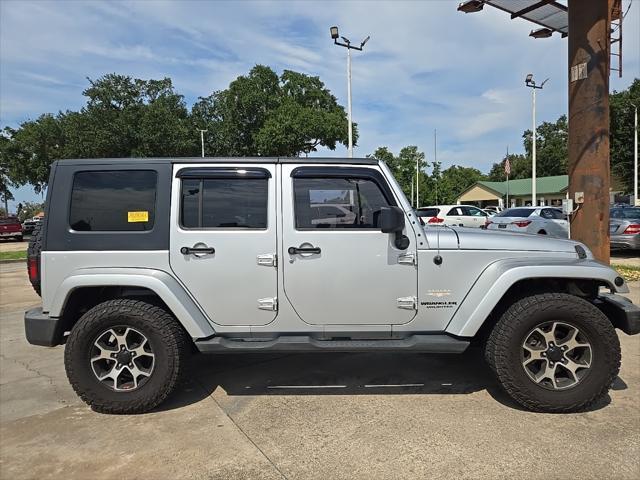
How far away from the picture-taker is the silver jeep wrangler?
3.43 meters

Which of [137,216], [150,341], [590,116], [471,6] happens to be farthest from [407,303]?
[471,6]

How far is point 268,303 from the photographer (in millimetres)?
3547

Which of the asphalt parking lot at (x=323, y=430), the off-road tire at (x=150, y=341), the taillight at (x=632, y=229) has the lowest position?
the asphalt parking lot at (x=323, y=430)

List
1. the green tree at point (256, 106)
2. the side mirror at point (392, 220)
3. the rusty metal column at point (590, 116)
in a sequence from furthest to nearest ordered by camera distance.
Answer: the green tree at point (256, 106)
the rusty metal column at point (590, 116)
the side mirror at point (392, 220)

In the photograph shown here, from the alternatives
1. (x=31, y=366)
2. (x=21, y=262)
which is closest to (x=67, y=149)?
(x=21, y=262)

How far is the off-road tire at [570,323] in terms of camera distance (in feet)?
11.0

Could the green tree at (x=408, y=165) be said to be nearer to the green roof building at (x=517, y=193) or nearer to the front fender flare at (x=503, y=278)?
the green roof building at (x=517, y=193)

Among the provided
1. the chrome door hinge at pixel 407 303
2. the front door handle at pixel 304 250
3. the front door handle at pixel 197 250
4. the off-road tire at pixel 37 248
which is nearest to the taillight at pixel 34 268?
the off-road tire at pixel 37 248

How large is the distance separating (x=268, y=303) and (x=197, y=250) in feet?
2.24

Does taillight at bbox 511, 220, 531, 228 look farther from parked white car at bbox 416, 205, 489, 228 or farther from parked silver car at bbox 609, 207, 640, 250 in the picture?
parked white car at bbox 416, 205, 489, 228

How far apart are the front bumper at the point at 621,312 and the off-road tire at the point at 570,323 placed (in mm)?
224

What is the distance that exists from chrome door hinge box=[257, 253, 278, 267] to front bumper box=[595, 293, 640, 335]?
8.58ft

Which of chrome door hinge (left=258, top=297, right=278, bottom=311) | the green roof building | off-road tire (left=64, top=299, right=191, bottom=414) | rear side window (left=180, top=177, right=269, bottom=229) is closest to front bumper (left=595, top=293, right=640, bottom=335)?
chrome door hinge (left=258, top=297, right=278, bottom=311)

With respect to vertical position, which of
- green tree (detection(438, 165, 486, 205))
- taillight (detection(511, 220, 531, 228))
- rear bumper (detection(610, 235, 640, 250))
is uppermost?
green tree (detection(438, 165, 486, 205))
